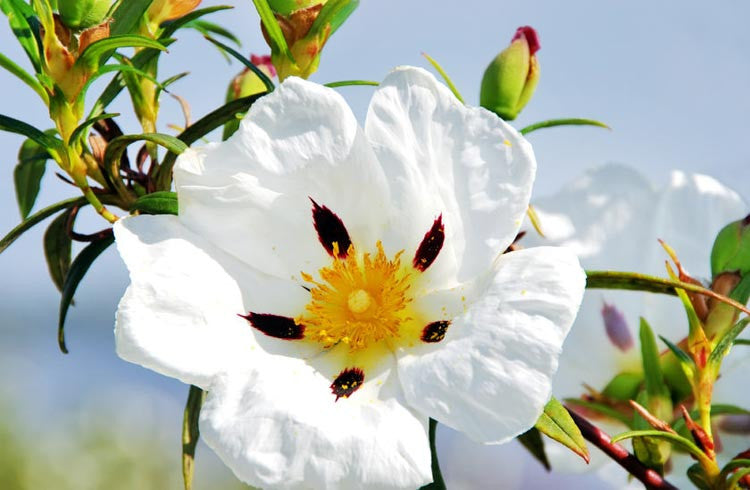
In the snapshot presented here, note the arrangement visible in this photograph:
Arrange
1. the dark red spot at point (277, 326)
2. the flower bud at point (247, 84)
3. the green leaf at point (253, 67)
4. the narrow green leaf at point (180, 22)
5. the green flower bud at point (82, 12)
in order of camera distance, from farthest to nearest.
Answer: the flower bud at point (247, 84) → the narrow green leaf at point (180, 22) → the green leaf at point (253, 67) → the green flower bud at point (82, 12) → the dark red spot at point (277, 326)

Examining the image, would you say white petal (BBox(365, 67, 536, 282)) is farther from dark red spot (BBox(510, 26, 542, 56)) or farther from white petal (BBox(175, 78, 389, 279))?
dark red spot (BBox(510, 26, 542, 56))

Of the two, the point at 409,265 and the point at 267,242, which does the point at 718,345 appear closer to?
the point at 409,265

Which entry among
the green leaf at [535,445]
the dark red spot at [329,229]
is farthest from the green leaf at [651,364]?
the dark red spot at [329,229]

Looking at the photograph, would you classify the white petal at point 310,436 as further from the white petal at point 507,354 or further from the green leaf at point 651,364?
the green leaf at point 651,364

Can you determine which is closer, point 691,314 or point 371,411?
point 371,411

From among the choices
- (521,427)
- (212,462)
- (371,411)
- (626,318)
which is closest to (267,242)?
(371,411)

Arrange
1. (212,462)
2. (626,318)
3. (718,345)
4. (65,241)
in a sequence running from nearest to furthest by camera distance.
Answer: (718,345) → (65,241) → (626,318) → (212,462)

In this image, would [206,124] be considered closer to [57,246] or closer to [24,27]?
[24,27]
